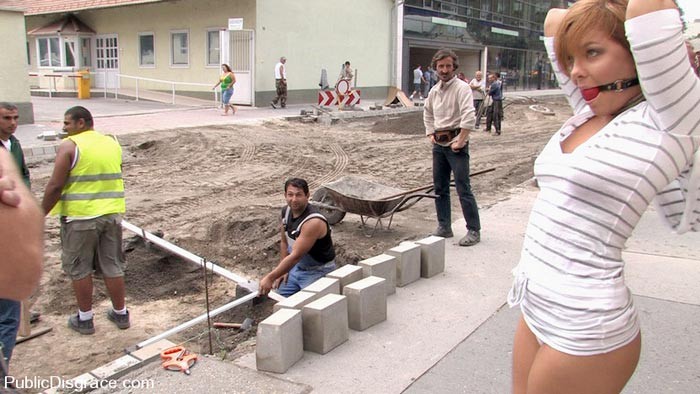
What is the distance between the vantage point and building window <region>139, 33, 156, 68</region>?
25516 mm

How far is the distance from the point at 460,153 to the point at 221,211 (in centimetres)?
390

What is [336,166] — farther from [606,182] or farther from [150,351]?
[606,182]

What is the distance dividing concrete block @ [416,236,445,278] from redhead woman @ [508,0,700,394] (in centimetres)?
322

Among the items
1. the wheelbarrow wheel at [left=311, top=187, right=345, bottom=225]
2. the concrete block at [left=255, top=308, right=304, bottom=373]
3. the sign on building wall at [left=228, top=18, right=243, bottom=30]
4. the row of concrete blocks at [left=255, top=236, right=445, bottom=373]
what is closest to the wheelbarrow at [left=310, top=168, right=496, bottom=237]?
the wheelbarrow wheel at [left=311, top=187, right=345, bottom=225]

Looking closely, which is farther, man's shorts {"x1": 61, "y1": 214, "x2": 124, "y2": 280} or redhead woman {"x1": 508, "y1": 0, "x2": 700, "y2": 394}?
man's shorts {"x1": 61, "y1": 214, "x2": 124, "y2": 280}

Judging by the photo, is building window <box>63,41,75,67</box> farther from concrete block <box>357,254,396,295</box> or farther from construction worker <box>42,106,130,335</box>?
concrete block <box>357,254,396,295</box>

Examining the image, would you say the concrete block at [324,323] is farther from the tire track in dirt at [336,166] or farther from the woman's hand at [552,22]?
the tire track in dirt at [336,166]

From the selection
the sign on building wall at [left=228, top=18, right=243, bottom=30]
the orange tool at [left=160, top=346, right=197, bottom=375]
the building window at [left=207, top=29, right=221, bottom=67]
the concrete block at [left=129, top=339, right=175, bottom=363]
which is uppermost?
the sign on building wall at [left=228, top=18, right=243, bottom=30]

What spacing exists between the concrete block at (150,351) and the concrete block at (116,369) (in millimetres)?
37

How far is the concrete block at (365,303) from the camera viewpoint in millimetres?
4004

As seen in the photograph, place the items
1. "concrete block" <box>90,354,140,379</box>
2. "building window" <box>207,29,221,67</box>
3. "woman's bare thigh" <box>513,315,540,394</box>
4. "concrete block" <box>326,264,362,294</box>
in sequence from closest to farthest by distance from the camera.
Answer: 1. "woman's bare thigh" <box>513,315,540,394</box>
2. "concrete block" <box>90,354,140,379</box>
3. "concrete block" <box>326,264,362,294</box>
4. "building window" <box>207,29,221,67</box>

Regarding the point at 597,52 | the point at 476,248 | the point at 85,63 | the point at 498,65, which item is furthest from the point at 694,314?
the point at 498,65

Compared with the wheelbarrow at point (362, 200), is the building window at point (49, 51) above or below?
above

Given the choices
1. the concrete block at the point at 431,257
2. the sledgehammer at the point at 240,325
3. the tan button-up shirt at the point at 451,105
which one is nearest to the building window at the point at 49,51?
the tan button-up shirt at the point at 451,105
